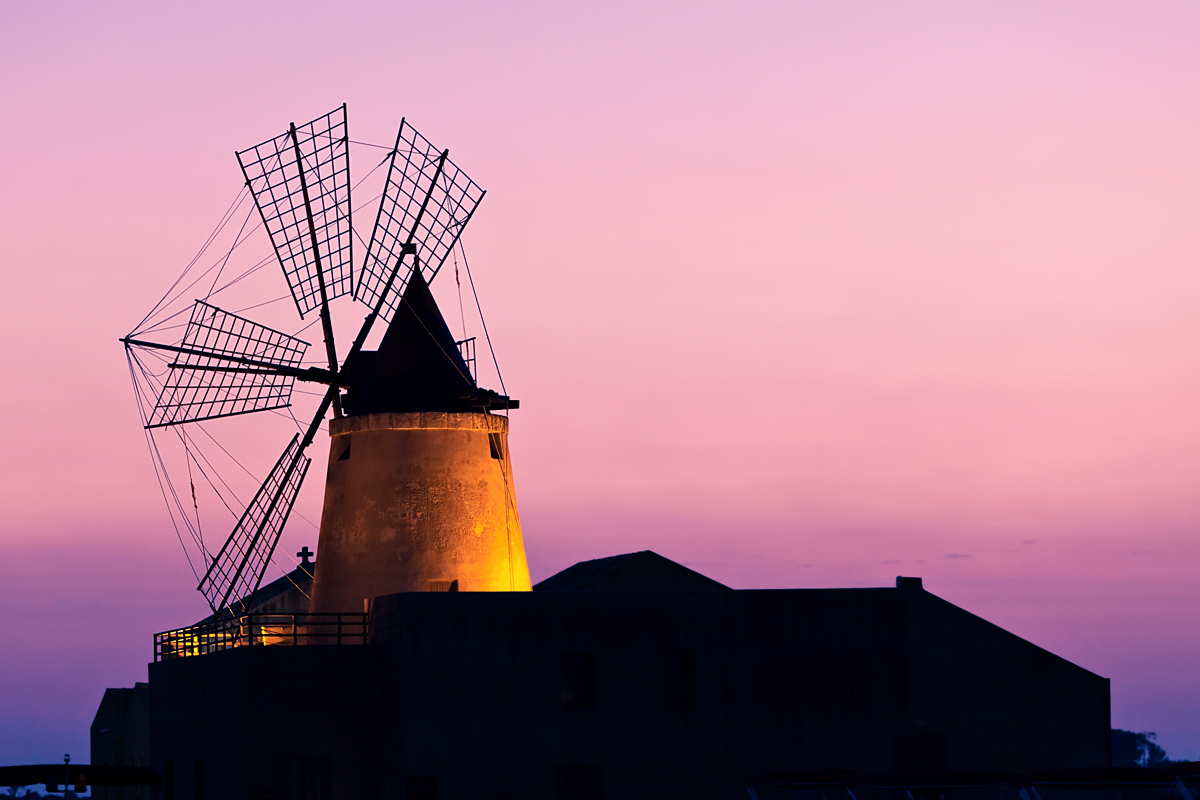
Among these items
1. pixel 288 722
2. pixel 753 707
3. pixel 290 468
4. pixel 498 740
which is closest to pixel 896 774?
pixel 753 707

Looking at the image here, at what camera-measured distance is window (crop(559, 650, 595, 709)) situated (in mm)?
33531

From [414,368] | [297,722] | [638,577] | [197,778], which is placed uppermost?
[414,368]

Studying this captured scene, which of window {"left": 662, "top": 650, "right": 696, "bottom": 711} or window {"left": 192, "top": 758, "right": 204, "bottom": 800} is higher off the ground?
window {"left": 662, "top": 650, "right": 696, "bottom": 711}

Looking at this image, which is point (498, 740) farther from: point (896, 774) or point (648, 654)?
point (896, 774)

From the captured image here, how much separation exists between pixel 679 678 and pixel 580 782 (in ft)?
9.24

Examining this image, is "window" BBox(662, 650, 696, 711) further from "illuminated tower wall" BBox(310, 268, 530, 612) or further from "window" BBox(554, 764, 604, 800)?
"illuminated tower wall" BBox(310, 268, 530, 612)

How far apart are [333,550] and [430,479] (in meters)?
2.72

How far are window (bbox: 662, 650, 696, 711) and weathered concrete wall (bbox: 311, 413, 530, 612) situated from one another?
15.0 feet

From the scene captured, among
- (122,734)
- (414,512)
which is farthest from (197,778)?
(122,734)

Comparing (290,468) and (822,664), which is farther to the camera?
(290,468)

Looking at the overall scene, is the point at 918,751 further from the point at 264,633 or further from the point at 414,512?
the point at 264,633

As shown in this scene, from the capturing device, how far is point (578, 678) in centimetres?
3372

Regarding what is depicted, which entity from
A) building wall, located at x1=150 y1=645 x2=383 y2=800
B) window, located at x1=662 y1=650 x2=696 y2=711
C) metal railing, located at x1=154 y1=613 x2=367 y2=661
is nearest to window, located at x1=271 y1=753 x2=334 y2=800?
building wall, located at x1=150 y1=645 x2=383 y2=800

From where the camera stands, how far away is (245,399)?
39562 millimetres
